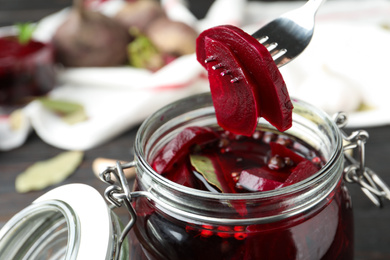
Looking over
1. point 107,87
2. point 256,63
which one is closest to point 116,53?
point 107,87

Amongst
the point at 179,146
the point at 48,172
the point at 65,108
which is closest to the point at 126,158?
the point at 48,172

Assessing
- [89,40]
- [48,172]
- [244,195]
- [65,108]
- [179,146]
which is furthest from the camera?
[89,40]

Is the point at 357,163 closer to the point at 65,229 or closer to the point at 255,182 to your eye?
the point at 255,182

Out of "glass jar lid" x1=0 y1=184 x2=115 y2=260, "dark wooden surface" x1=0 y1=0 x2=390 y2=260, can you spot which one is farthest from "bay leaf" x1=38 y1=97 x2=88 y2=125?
"glass jar lid" x1=0 y1=184 x2=115 y2=260

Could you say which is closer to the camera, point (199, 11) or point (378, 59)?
point (378, 59)

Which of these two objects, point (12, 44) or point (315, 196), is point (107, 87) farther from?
point (315, 196)
